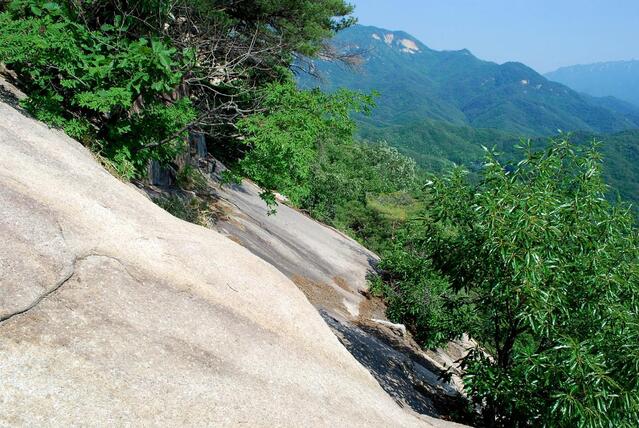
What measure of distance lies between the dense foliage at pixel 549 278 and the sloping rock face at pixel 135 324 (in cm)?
250

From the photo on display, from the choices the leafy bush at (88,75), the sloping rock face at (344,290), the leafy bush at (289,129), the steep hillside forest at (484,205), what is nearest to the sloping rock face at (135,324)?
the leafy bush at (88,75)

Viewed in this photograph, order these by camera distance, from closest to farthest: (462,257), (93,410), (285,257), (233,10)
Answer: (93,410), (462,257), (285,257), (233,10)

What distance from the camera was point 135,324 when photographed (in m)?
5.49

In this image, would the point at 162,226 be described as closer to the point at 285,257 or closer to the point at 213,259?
the point at 213,259

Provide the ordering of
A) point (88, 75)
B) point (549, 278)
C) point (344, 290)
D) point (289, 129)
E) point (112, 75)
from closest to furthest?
point (549, 278) < point (88, 75) < point (112, 75) < point (289, 129) < point (344, 290)

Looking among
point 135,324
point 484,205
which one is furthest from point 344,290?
point 135,324

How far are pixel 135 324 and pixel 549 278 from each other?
718 cm

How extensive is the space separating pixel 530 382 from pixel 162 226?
22.8ft

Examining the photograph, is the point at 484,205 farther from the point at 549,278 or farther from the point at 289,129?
the point at 289,129

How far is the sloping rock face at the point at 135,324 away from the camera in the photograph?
4609mm

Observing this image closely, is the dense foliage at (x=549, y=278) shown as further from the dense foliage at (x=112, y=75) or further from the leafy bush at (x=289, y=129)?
the dense foliage at (x=112, y=75)

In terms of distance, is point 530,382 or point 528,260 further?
point 530,382

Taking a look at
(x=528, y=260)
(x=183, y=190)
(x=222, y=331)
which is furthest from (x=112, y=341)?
(x=183, y=190)

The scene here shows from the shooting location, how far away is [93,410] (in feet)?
14.5
